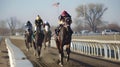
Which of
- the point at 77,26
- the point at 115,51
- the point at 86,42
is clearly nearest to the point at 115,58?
the point at 115,51

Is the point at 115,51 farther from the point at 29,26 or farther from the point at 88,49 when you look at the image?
the point at 29,26

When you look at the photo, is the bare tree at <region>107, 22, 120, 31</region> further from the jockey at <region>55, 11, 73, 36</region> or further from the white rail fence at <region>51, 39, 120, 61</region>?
the jockey at <region>55, 11, 73, 36</region>

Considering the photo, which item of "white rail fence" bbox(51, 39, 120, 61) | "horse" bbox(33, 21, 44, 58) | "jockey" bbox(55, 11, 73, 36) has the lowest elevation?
"white rail fence" bbox(51, 39, 120, 61)

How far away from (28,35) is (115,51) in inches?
344

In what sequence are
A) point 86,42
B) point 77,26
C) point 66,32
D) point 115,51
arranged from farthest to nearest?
point 77,26, point 86,42, point 115,51, point 66,32

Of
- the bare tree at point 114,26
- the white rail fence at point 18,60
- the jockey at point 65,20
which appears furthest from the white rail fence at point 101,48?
the bare tree at point 114,26

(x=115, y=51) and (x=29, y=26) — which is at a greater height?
(x=29, y=26)

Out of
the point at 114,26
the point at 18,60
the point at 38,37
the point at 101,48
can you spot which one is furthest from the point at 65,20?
the point at 114,26

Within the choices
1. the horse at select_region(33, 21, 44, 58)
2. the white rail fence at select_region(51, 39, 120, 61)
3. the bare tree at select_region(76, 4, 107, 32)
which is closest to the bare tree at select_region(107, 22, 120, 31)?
the bare tree at select_region(76, 4, 107, 32)

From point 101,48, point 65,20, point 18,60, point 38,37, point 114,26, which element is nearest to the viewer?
point 18,60

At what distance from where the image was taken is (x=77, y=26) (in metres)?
110

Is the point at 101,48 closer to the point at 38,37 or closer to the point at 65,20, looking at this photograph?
the point at 38,37

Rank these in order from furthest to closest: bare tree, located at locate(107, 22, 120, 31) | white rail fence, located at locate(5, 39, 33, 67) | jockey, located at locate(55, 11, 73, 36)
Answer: bare tree, located at locate(107, 22, 120, 31) < jockey, located at locate(55, 11, 73, 36) < white rail fence, located at locate(5, 39, 33, 67)

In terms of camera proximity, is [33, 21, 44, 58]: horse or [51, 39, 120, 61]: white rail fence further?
[51, 39, 120, 61]: white rail fence
